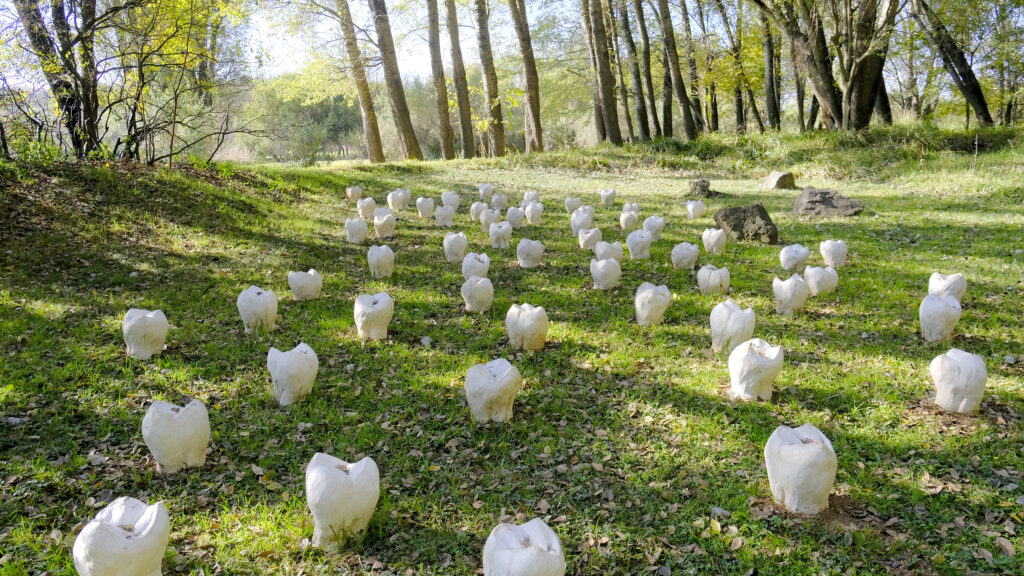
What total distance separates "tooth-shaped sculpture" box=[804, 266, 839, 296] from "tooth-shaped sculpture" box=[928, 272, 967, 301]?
869 mm

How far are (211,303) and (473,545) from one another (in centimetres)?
472

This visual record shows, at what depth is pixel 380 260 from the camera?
24.3 feet

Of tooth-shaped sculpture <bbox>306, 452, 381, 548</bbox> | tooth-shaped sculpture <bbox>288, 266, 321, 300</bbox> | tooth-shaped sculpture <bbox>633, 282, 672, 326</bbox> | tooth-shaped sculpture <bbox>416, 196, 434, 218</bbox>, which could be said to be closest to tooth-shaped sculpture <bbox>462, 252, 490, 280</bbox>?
tooth-shaped sculpture <bbox>288, 266, 321, 300</bbox>

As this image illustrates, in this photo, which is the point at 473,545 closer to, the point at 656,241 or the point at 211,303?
the point at 211,303

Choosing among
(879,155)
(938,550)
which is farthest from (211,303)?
(879,155)

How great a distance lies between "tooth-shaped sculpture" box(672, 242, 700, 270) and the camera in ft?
24.3

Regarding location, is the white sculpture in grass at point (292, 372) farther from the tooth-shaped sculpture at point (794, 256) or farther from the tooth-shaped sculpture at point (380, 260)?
the tooth-shaped sculpture at point (794, 256)

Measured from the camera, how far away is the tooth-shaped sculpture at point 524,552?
257cm

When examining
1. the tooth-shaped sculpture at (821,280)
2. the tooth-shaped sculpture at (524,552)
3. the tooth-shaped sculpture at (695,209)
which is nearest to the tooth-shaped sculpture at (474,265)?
the tooth-shaped sculpture at (821,280)

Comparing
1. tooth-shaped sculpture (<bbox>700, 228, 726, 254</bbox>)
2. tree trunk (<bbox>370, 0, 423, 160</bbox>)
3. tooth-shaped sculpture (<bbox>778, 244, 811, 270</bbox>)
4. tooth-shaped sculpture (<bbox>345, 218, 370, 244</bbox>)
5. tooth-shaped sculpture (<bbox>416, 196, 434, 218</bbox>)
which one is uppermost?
tree trunk (<bbox>370, 0, 423, 160</bbox>)

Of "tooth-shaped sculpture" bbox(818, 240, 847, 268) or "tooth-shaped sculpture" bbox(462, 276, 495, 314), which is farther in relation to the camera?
"tooth-shaped sculpture" bbox(818, 240, 847, 268)

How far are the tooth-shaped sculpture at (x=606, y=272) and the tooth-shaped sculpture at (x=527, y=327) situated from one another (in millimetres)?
1653

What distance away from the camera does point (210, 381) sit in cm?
491

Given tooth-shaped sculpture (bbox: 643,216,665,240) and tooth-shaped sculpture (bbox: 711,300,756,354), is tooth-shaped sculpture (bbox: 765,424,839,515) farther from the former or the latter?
tooth-shaped sculpture (bbox: 643,216,665,240)
